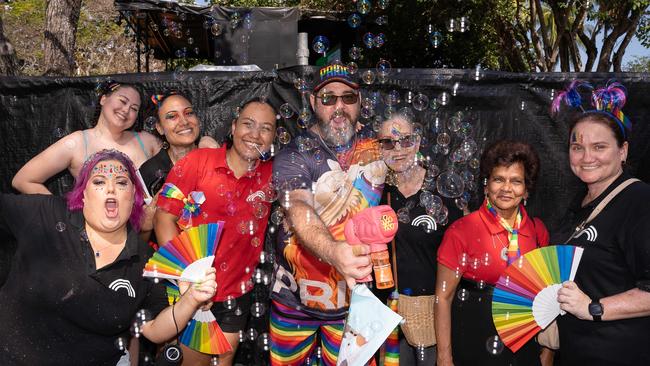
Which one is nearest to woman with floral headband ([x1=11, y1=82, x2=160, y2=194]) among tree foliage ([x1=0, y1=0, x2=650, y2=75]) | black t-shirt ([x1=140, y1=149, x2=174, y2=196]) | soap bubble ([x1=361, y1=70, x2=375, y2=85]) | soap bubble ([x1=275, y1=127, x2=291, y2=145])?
black t-shirt ([x1=140, y1=149, x2=174, y2=196])

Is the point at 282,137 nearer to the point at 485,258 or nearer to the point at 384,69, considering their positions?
the point at 384,69

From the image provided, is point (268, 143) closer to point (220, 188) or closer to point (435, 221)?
point (220, 188)

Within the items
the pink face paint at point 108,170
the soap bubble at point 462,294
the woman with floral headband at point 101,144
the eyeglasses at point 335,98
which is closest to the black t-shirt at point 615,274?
the soap bubble at point 462,294

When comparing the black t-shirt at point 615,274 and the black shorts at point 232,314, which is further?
the black shorts at point 232,314

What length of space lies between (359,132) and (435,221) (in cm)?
75

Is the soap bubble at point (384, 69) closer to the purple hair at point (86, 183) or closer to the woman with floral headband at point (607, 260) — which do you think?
the woman with floral headband at point (607, 260)

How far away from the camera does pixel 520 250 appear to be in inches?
120

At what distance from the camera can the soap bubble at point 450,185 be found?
11.2ft

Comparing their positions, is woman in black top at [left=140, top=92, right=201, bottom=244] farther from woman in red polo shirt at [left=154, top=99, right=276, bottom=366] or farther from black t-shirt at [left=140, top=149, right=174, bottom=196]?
woman in red polo shirt at [left=154, top=99, right=276, bottom=366]

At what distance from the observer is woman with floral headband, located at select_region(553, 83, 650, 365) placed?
100 inches

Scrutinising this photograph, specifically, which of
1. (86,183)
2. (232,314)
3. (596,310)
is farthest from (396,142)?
(86,183)

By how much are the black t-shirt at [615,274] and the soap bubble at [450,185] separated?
2.82 ft

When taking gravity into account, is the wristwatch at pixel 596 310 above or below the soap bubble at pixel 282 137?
below

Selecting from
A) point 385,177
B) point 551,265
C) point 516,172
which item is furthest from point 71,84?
point 551,265
